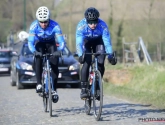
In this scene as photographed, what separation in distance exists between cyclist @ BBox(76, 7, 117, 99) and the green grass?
7.91 feet

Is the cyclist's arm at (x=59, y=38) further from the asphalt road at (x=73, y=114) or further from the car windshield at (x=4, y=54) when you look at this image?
the car windshield at (x=4, y=54)

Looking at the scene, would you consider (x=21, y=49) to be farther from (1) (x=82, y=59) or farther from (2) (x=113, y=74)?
(1) (x=82, y=59)

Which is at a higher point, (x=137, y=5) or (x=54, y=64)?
(x=137, y=5)

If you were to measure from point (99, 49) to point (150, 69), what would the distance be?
10.3 m

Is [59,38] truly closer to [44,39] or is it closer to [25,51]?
[44,39]

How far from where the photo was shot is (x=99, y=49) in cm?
1045

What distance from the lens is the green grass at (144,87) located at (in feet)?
44.4

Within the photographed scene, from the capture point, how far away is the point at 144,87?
18453 mm

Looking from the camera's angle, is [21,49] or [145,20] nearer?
[21,49]

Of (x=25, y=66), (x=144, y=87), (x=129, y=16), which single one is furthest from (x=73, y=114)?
(x=129, y=16)

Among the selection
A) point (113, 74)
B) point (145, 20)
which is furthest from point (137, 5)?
point (113, 74)


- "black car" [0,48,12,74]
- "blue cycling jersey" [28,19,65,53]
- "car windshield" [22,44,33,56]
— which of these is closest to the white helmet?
"blue cycling jersey" [28,19,65,53]

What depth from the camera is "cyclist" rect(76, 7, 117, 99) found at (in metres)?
10.2

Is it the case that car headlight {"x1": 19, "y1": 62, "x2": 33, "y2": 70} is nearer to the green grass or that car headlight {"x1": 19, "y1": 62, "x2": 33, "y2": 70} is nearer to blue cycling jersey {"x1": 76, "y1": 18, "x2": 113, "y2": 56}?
the green grass
